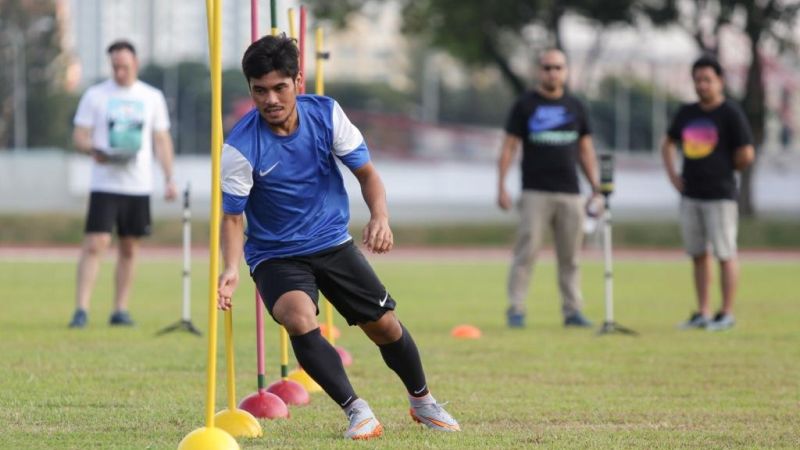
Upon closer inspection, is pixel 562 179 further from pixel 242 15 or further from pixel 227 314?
pixel 242 15

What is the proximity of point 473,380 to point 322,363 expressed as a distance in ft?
9.12

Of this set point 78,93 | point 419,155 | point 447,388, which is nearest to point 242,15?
point 419,155

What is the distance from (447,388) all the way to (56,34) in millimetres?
50971

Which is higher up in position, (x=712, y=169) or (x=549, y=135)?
(x=549, y=135)

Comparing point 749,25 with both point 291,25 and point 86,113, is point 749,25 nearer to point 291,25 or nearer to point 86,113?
point 86,113

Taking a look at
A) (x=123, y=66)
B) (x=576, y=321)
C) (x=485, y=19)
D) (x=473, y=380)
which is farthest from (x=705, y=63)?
(x=485, y=19)

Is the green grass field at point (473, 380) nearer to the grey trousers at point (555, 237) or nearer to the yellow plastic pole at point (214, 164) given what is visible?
the grey trousers at point (555, 237)

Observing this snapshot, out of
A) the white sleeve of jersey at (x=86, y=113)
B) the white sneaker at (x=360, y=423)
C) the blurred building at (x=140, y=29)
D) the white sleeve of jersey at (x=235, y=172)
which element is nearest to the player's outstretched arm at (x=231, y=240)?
the white sleeve of jersey at (x=235, y=172)

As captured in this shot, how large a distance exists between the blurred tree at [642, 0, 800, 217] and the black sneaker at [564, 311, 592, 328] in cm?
2407

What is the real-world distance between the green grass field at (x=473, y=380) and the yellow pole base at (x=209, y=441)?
0.41m

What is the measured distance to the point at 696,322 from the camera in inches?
531

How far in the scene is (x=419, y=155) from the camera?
49812 mm

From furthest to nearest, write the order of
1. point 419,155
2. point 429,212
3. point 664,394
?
1. point 419,155
2. point 429,212
3. point 664,394

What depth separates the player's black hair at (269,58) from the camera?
6.62 m
